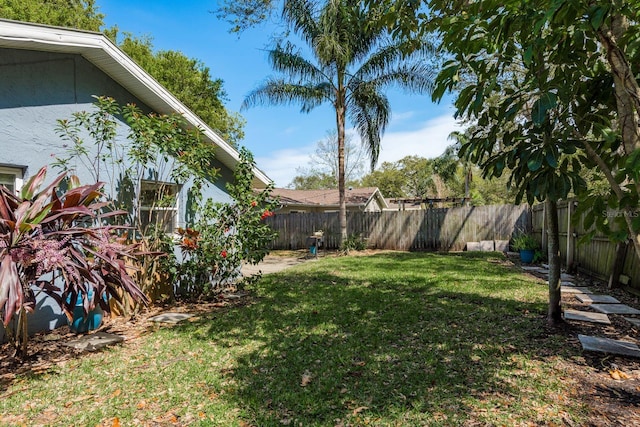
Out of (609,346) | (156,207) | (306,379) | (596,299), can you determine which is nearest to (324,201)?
(156,207)

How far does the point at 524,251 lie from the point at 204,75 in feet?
81.8

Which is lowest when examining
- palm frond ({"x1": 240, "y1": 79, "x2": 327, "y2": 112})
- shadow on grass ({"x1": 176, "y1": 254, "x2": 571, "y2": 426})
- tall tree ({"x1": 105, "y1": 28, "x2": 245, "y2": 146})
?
shadow on grass ({"x1": 176, "y1": 254, "x2": 571, "y2": 426})

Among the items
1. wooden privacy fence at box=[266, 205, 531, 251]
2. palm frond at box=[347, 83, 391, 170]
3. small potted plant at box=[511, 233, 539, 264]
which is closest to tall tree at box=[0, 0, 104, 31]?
palm frond at box=[347, 83, 391, 170]

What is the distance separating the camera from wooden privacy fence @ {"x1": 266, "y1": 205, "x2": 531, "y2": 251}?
47.6 feet

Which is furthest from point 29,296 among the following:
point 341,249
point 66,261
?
point 341,249

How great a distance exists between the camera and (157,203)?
20.0ft

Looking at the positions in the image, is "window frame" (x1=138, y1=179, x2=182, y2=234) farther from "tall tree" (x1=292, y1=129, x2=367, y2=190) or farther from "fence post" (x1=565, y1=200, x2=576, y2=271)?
"tall tree" (x1=292, y1=129, x2=367, y2=190)

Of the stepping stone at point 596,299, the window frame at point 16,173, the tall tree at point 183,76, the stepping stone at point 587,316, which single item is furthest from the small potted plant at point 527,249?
the tall tree at point 183,76

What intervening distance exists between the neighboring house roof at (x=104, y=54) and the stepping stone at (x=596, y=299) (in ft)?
22.5

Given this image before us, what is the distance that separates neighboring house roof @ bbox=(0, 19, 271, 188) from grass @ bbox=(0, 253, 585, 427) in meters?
A: 3.67

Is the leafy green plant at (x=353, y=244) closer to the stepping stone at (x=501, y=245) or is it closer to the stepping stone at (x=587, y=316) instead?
the stepping stone at (x=501, y=245)

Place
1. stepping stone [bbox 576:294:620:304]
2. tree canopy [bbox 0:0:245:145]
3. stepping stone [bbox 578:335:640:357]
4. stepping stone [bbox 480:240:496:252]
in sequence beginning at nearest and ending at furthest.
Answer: stepping stone [bbox 578:335:640:357]
stepping stone [bbox 576:294:620:304]
stepping stone [bbox 480:240:496:252]
tree canopy [bbox 0:0:245:145]

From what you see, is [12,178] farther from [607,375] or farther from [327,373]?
[607,375]

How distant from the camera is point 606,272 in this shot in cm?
691
